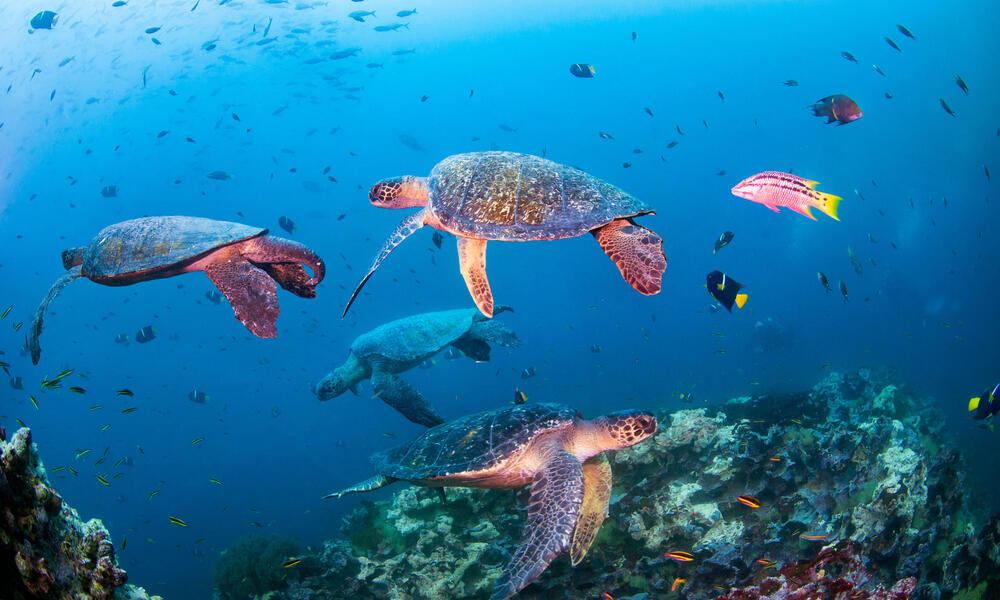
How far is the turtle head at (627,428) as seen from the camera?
4500mm

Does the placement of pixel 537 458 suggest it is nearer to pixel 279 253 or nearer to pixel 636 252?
pixel 636 252

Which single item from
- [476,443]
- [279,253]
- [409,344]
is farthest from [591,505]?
[409,344]

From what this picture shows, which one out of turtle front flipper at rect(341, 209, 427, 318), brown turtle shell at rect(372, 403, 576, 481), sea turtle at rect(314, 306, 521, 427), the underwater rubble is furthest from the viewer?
sea turtle at rect(314, 306, 521, 427)

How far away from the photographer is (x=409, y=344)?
10.2 metres

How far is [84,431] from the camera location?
1875 inches

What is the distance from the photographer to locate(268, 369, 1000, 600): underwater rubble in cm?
362

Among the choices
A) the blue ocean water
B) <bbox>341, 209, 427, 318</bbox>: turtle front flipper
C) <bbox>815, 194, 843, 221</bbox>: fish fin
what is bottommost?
the blue ocean water

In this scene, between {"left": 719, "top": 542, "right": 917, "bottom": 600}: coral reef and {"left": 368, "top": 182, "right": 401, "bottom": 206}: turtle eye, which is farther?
{"left": 368, "top": 182, "right": 401, "bottom": 206}: turtle eye

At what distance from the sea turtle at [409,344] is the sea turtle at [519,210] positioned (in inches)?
209

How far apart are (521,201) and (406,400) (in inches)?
205

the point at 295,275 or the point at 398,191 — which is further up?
the point at 398,191

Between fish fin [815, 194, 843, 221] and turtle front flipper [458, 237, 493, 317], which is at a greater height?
fish fin [815, 194, 843, 221]

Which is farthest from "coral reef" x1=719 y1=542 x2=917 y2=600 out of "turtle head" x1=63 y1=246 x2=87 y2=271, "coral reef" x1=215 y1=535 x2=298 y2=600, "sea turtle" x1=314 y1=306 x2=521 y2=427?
"sea turtle" x1=314 y1=306 x2=521 y2=427

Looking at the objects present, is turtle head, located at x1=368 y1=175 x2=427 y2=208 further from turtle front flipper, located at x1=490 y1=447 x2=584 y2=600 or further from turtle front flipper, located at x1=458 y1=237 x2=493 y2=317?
turtle front flipper, located at x1=490 y1=447 x2=584 y2=600
